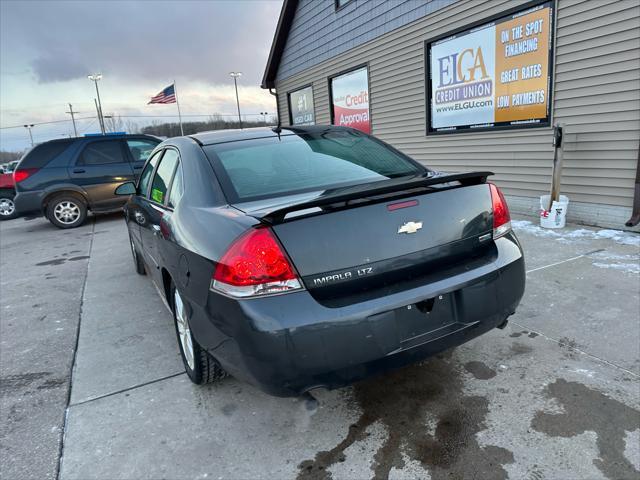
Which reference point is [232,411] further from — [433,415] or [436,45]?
[436,45]

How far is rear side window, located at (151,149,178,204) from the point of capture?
3.11 m

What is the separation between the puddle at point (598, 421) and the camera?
1.89 m

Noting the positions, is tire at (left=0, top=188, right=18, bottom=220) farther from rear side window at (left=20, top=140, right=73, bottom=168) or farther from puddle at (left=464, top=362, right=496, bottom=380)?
puddle at (left=464, top=362, right=496, bottom=380)

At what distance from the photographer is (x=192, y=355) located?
2.61 m

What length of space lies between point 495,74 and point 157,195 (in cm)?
543

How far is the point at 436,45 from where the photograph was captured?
756 centimetres

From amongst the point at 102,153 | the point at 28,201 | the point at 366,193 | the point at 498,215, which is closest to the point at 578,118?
the point at 498,215

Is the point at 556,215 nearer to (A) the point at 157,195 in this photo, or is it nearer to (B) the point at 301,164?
(B) the point at 301,164

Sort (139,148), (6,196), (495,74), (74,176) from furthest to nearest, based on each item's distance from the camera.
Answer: (6,196) < (139,148) < (74,176) < (495,74)

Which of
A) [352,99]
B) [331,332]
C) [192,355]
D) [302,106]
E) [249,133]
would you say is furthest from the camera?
[302,106]

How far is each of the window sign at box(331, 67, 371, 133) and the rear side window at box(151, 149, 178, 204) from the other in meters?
7.14

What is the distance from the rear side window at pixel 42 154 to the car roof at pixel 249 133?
23.7 ft

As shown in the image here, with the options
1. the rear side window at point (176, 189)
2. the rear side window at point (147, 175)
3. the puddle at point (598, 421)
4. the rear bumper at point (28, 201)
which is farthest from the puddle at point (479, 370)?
the rear bumper at point (28, 201)

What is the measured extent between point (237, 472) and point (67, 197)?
8.66 meters
